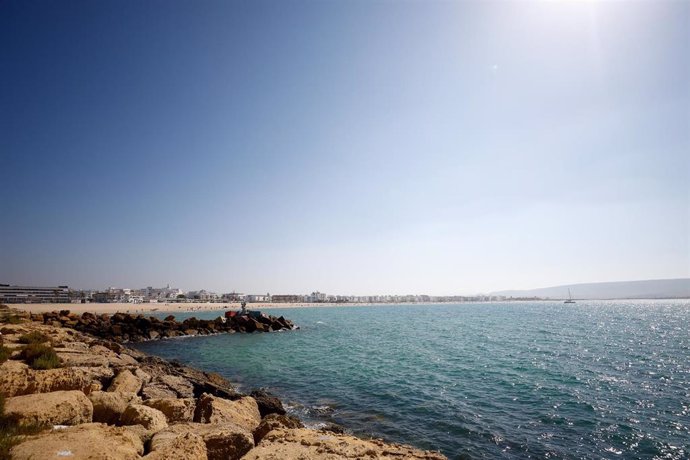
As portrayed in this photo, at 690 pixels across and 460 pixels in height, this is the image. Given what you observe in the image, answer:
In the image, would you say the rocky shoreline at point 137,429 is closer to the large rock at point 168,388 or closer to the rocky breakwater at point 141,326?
the large rock at point 168,388

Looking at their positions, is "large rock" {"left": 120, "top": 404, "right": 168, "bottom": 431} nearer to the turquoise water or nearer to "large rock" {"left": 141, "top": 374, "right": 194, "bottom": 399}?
"large rock" {"left": 141, "top": 374, "right": 194, "bottom": 399}

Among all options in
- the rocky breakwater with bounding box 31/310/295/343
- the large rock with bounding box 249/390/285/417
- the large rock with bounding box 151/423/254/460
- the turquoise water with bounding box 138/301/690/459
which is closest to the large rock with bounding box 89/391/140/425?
the large rock with bounding box 151/423/254/460

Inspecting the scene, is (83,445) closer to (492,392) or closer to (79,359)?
(79,359)

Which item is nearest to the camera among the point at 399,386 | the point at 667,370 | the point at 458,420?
the point at 458,420

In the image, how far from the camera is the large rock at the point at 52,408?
6680mm

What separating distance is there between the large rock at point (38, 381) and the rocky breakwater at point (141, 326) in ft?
109

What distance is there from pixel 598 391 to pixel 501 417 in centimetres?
786

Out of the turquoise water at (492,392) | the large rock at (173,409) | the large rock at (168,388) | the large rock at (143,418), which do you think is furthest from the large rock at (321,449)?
the large rock at (168,388)

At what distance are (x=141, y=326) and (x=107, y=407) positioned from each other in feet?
137

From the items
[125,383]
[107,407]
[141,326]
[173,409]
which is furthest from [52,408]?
[141,326]

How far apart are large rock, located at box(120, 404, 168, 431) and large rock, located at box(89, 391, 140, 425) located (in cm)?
25

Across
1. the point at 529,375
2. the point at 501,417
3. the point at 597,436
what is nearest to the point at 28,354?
the point at 501,417

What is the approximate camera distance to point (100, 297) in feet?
492

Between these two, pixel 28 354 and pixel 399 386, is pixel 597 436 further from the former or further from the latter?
pixel 28 354
